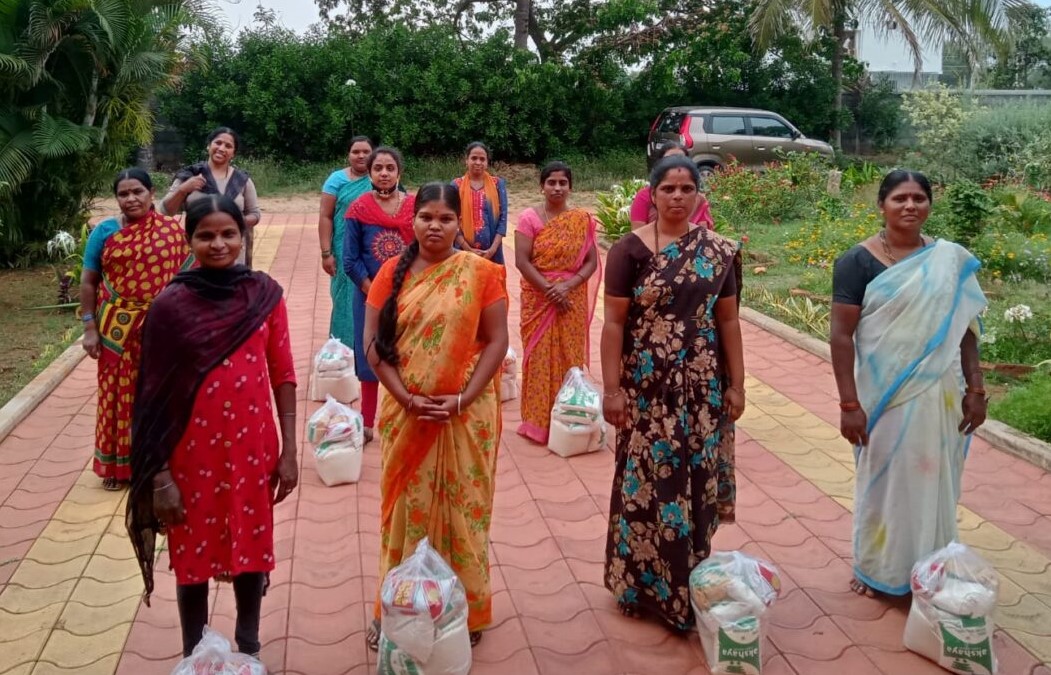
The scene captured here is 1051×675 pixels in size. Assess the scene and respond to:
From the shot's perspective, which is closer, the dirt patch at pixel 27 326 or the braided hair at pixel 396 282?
the braided hair at pixel 396 282

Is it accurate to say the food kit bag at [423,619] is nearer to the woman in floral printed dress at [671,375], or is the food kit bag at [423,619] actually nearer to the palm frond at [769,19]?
the woman in floral printed dress at [671,375]

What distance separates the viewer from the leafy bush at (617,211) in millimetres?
11531

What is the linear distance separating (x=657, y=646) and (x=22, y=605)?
2.48 meters

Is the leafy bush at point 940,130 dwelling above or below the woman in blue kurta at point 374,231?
above

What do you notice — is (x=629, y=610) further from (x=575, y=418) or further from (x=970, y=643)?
(x=575, y=418)

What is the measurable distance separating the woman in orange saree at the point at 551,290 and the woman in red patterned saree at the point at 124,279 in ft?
6.33

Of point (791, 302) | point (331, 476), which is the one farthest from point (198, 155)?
point (331, 476)

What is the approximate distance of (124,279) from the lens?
450cm

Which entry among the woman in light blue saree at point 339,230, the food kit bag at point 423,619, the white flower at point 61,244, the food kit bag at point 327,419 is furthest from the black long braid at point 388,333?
the white flower at point 61,244

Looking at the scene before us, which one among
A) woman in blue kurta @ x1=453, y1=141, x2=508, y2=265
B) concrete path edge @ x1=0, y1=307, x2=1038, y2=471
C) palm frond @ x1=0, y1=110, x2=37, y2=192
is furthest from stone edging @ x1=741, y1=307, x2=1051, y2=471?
palm frond @ x1=0, y1=110, x2=37, y2=192

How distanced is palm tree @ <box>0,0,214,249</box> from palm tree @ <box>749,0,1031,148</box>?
11863mm

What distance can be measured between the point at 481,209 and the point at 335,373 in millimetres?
1433

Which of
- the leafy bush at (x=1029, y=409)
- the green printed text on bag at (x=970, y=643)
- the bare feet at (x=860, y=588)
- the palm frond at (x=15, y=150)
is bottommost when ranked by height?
the bare feet at (x=860, y=588)

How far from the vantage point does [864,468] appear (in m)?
3.63
